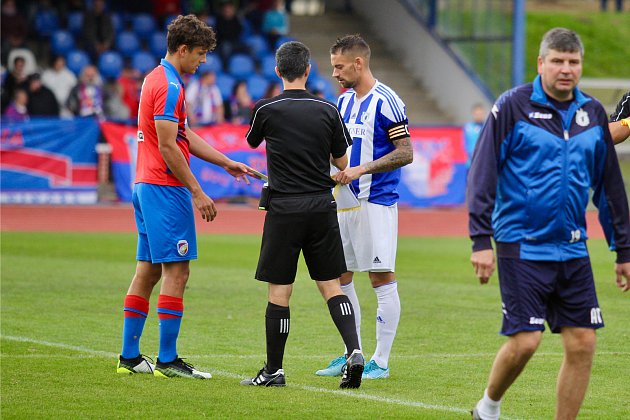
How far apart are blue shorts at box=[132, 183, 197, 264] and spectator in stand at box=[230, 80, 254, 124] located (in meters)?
17.2

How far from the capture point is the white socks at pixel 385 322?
8.37 metres

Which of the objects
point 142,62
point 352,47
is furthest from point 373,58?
point 352,47

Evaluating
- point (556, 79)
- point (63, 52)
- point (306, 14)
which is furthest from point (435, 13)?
point (556, 79)

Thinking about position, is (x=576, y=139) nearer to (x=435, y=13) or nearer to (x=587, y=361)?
(x=587, y=361)

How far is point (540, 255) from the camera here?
594cm

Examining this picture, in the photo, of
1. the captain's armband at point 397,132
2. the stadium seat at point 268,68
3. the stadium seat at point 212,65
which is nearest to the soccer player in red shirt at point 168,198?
the captain's armband at point 397,132

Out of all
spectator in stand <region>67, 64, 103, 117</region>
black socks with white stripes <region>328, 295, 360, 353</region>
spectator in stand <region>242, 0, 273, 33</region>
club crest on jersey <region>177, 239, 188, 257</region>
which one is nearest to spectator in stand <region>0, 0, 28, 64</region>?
spectator in stand <region>67, 64, 103, 117</region>

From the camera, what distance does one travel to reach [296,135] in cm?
768

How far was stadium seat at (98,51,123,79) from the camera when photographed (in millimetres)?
26719

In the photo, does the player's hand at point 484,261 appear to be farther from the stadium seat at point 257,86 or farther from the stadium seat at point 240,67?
the stadium seat at point 240,67

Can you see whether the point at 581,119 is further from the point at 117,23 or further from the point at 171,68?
the point at 117,23

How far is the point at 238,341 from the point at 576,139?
4592mm

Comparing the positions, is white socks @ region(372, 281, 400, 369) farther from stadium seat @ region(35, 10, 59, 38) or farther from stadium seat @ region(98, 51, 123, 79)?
stadium seat @ region(35, 10, 59, 38)

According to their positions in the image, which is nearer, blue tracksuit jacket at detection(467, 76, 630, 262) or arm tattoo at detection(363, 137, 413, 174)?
blue tracksuit jacket at detection(467, 76, 630, 262)
